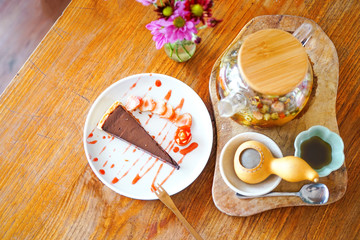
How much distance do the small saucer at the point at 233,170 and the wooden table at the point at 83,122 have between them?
16cm

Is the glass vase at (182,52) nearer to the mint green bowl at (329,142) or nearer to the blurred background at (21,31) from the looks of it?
the mint green bowl at (329,142)

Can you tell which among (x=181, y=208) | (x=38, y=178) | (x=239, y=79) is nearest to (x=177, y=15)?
(x=239, y=79)

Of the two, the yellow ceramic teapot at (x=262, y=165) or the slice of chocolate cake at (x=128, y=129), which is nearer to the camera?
the yellow ceramic teapot at (x=262, y=165)

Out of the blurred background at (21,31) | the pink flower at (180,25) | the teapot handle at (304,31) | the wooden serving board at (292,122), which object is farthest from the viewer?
the blurred background at (21,31)

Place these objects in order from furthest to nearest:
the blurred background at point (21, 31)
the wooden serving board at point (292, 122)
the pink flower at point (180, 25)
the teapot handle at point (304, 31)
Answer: the blurred background at point (21, 31) < the wooden serving board at point (292, 122) < the teapot handle at point (304, 31) < the pink flower at point (180, 25)

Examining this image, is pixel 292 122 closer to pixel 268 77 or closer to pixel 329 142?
pixel 329 142

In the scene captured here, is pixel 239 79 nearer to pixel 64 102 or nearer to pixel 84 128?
pixel 84 128

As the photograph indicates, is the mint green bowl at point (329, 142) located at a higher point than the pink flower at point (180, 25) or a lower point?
lower

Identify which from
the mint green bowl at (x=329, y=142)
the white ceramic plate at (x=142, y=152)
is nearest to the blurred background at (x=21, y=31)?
the white ceramic plate at (x=142, y=152)

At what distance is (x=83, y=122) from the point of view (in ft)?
4.99

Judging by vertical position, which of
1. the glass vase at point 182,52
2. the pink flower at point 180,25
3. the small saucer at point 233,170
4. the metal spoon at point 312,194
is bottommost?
the metal spoon at point 312,194

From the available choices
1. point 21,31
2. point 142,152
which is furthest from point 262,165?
point 21,31

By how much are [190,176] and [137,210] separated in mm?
291

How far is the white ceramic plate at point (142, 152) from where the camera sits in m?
1.44
